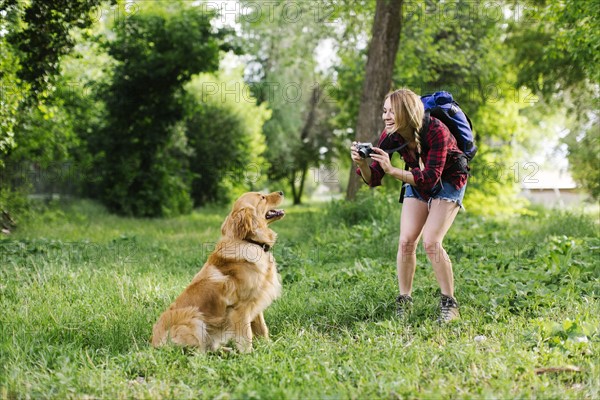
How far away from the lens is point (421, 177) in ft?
15.4

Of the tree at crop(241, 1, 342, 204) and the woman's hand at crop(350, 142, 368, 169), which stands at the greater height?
the tree at crop(241, 1, 342, 204)

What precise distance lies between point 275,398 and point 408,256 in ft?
7.78

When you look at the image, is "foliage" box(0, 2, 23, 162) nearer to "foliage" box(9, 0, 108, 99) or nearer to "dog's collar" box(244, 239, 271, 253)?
"foliage" box(9, 0, 108, 99)

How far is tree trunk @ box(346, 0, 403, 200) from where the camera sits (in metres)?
12.2

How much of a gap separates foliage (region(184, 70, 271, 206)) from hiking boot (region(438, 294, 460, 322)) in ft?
66.0

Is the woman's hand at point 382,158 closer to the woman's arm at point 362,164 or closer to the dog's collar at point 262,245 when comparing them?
the woman's arm at point 362,164

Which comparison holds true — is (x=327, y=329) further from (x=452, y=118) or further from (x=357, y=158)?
(x=452, y=118)

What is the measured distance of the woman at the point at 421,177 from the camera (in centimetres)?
472

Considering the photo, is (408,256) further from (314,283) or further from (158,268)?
(158,268)

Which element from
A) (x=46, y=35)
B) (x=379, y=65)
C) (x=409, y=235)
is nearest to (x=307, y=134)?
(x=379, y=65)

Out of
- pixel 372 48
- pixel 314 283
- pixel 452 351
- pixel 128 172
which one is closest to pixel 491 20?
pixel 372 48

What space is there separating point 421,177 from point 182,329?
2316mm

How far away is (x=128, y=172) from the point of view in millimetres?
17875

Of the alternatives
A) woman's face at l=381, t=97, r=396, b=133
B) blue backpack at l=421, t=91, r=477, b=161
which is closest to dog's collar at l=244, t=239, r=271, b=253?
woman's face at l=381, t=97, r=396, b=133
